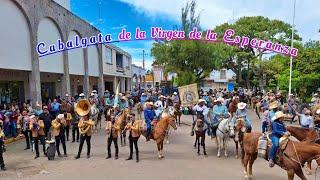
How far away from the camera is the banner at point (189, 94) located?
22.8m

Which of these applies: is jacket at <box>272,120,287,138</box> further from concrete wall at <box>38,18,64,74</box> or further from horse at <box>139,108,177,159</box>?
concrete wall at <box>38,18,64,74</box>

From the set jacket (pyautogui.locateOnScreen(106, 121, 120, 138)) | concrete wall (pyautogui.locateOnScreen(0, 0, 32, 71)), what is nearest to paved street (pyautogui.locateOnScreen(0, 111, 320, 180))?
jacket (pyautogui.locateOnScreen(106, 121, 120, 138))

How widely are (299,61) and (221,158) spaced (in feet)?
59.5

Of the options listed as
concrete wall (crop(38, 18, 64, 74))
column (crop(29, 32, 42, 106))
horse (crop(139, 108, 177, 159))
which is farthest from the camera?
concrete wall (crop(38, 18, 64, 74))

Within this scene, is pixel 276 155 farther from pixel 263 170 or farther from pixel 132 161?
pixel 132 161

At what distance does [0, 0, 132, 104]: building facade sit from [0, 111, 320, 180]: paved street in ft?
21.9

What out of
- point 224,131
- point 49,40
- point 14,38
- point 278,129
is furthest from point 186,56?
point 278,129

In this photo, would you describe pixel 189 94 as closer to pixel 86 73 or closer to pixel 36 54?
pixel 36 54

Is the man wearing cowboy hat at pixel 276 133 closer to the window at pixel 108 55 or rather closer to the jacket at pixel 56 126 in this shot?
the jacket at pixel 56 126

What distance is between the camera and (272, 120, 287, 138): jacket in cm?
933

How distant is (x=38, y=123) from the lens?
536 inches

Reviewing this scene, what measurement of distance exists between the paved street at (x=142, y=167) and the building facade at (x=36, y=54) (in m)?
6.68

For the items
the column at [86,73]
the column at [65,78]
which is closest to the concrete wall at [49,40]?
the column at [65,78]

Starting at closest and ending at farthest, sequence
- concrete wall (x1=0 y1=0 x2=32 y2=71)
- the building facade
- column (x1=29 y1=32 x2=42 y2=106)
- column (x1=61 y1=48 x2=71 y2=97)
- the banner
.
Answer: concrete wall (x1=0 y1=0 x2=32 y2=71) → the building facade → column (x1=29 y1=32 x2=42 y2=106) → the banner → column (x1=61 y1=48 x2=71 y2=97)
